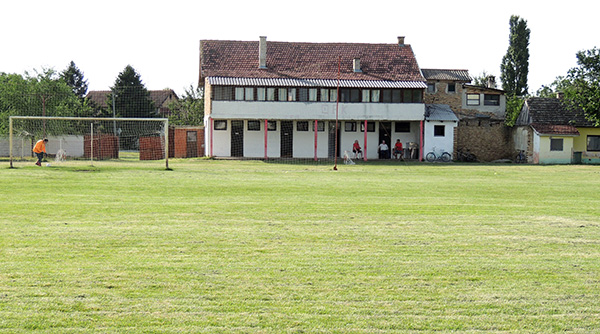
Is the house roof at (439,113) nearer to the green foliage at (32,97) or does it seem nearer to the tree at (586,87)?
the tree at (586,87)

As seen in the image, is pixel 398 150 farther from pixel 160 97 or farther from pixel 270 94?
pixel 160 97

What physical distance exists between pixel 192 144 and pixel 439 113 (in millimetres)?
17956

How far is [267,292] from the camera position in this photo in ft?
22.4

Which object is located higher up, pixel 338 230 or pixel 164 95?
pixel 164 95

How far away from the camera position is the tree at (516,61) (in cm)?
6856

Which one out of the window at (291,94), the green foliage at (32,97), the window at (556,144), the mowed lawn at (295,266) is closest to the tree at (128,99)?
the green foliage at (32,97)

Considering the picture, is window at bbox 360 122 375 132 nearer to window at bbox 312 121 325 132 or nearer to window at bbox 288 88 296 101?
window at bbox 312 121 325 132

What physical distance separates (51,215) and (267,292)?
24.0ft

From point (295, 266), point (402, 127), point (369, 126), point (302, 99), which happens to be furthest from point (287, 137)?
point (295, 266)

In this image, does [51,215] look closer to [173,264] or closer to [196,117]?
[173,264]

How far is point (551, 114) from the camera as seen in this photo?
4894 centimetres

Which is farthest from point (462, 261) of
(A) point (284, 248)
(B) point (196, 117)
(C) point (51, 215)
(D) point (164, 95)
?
(D) point (164, 95)

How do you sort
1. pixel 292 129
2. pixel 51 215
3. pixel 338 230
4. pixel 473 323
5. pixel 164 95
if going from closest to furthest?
pixel 473 323
pixel 338 230
pixel 51 215
pixel 292 129
pixel 164 95

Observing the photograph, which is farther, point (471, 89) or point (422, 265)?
point (471, 89)
